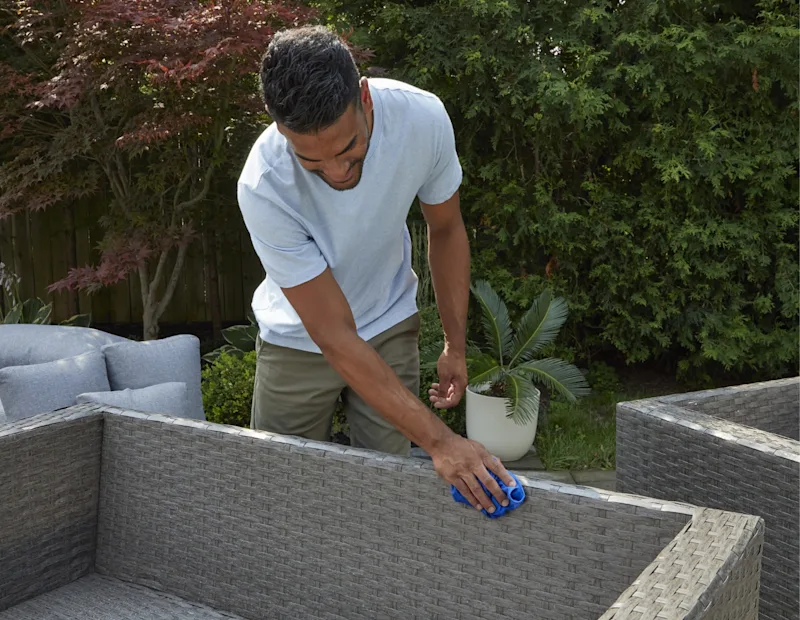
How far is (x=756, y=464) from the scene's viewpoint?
137cm

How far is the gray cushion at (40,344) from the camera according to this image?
2734mm

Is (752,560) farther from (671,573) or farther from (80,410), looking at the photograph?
(80,410)

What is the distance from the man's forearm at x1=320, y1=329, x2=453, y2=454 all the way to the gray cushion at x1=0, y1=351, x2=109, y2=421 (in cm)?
125

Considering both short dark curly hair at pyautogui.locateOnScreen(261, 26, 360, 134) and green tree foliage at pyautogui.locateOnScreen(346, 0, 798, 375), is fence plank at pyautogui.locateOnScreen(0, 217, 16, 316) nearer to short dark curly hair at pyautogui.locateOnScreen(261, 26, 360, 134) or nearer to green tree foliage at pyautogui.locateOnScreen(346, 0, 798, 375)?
green tree foliage at pyautogui.locateOnScreen(346, 0, 798, 375)

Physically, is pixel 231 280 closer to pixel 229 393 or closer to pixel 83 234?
pixel 83 234

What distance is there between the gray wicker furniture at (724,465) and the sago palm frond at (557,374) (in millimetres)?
1803

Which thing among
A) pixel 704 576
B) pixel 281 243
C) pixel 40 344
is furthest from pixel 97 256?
pixel 704 576

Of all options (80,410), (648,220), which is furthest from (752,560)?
(648,220)

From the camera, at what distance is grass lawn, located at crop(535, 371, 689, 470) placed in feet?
11.8

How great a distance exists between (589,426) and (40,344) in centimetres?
248

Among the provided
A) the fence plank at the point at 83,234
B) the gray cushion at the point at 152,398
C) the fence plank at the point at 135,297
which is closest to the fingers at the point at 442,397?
the gray cushion at the point at 152,398

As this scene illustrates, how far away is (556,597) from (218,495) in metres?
0.64

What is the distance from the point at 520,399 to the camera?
336 cm

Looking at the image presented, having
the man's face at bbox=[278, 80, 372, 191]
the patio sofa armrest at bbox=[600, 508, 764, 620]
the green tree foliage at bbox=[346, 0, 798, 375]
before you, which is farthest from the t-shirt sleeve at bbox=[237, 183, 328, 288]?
the green tree foliage at bbox=[346, 0, 798, 375]
